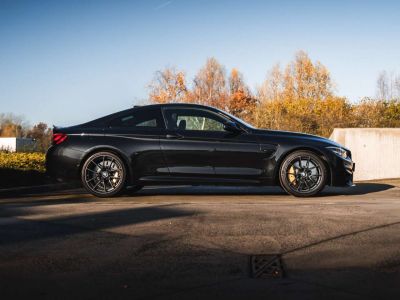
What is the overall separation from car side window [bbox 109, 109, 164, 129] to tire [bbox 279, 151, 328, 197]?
2.00m

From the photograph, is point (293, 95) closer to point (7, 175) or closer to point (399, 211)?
point (7, 175)

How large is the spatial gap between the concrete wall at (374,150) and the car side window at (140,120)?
9.54 metres

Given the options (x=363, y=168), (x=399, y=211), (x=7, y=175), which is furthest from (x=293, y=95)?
(x=399, y=211)

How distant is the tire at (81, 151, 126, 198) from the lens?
815 centimetres

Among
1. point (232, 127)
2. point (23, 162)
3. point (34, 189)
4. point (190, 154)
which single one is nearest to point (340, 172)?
point (232, 127)

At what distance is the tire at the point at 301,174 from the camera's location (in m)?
7.99

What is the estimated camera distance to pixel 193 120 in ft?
27.2

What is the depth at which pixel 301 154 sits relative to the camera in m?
7.99

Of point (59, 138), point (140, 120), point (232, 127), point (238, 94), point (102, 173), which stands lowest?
point (102, 173)

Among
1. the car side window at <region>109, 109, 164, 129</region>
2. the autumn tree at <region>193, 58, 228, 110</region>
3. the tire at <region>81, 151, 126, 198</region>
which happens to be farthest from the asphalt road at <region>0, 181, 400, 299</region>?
the autumn tree at <region>193, 58, 228, 110</region>

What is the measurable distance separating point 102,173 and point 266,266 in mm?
4949

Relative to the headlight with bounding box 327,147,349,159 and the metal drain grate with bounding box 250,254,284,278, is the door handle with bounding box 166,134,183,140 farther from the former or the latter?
the metal drain grate with bounding box 250,254,284,278

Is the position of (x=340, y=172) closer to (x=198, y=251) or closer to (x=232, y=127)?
(x=232, y=127)

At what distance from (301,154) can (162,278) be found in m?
4.95
